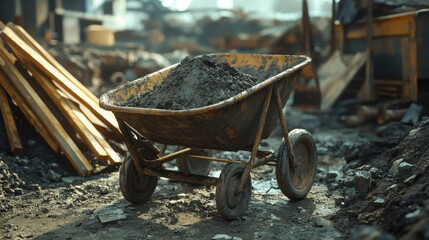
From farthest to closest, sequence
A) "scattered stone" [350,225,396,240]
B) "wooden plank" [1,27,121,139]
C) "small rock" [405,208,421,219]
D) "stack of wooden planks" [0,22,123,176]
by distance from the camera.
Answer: "wooden plank" [1,27,121,139] → "stack of wooden planks" [0,22,123,176] → "small rock" [405,208,421,219] → "scattered stone" [350,225,396,240]

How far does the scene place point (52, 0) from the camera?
1479 cm

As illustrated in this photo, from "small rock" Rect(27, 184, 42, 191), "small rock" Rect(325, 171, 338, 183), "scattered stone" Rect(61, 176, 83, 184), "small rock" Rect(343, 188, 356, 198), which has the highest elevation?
"small rock" Rect(27, 184, 42, 191)

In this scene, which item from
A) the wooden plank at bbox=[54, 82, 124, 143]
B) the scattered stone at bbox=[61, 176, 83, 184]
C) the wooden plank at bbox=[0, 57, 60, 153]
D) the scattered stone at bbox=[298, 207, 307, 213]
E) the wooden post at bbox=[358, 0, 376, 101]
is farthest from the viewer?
the wooden post at bbox=[358, 0, 376, 101]

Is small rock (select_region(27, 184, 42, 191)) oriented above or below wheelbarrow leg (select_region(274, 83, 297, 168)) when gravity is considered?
below

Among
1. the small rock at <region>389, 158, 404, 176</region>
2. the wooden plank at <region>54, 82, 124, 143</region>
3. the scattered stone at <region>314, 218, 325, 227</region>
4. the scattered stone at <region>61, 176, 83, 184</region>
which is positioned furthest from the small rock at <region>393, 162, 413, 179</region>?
the scattered stone at <region>61, 176, 83, 184</region>

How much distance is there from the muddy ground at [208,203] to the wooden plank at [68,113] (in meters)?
0.33

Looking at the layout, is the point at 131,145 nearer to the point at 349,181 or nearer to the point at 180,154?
the point at 180,154

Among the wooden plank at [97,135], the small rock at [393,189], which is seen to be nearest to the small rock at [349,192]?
the small rock at [393,189]

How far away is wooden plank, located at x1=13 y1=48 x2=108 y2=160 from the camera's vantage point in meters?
4.63

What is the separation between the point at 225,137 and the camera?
3.46 meters

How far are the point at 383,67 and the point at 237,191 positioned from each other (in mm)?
5093

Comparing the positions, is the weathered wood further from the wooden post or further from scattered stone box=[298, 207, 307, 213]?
the wooden post

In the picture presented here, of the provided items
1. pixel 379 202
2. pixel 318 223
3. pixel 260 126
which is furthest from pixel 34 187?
pixel 379 202

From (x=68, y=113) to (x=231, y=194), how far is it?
2.35m
